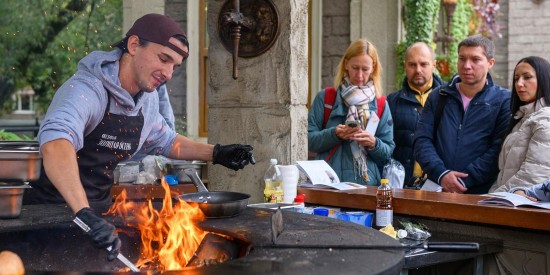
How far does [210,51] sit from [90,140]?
6.05 ft

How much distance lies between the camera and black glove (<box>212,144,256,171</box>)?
147 inches

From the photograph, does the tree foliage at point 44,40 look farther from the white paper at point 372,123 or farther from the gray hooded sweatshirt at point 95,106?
the gray hooded sweatshirt at point 95,106

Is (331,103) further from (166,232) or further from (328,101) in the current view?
(166,232)

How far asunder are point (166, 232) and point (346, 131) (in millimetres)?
2157

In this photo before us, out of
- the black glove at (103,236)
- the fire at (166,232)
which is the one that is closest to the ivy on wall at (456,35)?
the fire at (166,232)

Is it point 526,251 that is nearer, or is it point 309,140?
point 526,251

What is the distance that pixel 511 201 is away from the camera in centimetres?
388

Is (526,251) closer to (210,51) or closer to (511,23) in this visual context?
(210,51)

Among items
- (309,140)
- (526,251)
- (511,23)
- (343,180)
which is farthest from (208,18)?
(511,23)

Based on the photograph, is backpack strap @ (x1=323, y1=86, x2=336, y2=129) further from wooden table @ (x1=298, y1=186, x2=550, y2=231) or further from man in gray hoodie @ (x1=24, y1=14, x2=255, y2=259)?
man in gray hoodie @ (x1=24, y1=14, x2=255, y2=259)

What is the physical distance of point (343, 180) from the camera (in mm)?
5355

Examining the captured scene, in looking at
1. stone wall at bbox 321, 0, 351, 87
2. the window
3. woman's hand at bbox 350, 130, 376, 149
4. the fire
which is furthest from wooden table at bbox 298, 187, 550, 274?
the window

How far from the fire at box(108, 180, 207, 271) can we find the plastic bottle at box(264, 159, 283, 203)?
1276mm

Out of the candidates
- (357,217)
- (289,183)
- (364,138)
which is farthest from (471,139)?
(289,183)
